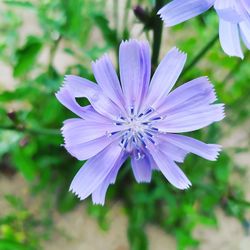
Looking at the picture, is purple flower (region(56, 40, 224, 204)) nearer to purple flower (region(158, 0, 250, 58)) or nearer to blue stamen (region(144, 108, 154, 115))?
blue stamen (region(144, 108, 154, 115))

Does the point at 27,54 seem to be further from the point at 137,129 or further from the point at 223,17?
the point at 223,17

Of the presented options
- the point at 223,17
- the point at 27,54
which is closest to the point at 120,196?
the point at 27,54

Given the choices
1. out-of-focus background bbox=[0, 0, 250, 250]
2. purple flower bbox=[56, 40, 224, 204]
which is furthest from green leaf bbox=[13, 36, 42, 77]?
purple flower bbox=[56, 40, 224, 204]

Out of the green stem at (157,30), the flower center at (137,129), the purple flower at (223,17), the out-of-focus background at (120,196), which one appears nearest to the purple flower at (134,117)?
the flower center at (137,129)

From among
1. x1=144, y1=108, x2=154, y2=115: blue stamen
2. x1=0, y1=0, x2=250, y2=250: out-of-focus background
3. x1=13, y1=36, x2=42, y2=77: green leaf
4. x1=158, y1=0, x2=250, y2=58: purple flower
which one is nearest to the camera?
x1=158, y1=0, x2=250, y2=58: purple flower

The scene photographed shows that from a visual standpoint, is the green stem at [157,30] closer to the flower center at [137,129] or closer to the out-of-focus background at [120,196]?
the flower center at [137,129]

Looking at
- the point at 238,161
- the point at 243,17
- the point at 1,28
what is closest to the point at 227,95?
the point at 238,161
